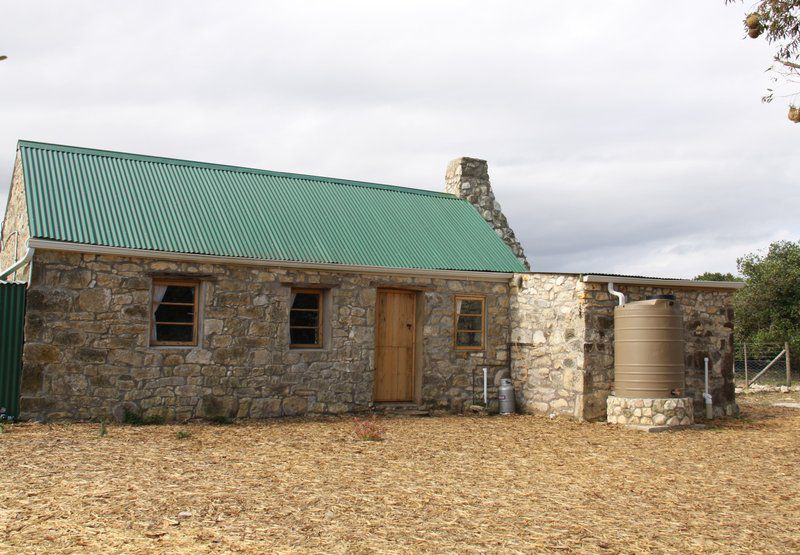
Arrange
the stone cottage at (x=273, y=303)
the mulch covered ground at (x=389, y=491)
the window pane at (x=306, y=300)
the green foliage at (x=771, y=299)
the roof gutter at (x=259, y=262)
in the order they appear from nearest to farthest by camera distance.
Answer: the mulch covered ground at (x=389, y=491) → the roof gutter at (x=259, y=262) → the stone cottage at (x=273, y=303) → the window pane at (x=306, y=300) → the green foliage at (x=771, y=299)

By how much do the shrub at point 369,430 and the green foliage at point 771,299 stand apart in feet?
50.1

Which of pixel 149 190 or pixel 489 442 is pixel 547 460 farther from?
pixel 149 190

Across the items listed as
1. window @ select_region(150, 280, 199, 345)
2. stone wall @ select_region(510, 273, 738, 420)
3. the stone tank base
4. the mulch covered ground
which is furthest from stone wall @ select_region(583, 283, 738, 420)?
window @ select_region(150, 280, 199, 345)

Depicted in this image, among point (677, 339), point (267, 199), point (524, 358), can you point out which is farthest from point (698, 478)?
point (267, 199)

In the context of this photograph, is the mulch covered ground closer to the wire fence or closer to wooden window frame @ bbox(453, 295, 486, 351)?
wooden window frame @ bbox(453, 295, 486, 351)

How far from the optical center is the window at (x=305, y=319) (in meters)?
12.8

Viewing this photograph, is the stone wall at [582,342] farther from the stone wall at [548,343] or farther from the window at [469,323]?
the window at [469,323]

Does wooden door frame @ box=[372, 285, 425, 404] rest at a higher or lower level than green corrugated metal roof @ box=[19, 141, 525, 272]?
lower

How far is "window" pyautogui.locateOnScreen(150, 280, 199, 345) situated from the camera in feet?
38.2

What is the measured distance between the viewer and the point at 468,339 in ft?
46.2

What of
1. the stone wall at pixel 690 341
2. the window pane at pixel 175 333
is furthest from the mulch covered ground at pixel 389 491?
the stone wall at pixel 690 341

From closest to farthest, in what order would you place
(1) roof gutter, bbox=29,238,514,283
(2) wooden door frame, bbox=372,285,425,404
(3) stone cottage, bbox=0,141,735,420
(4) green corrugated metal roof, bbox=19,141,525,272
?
(1) roof gutter, bbox=29,238,514,283
(3) stone cottage, bbox=0,141,735,420
(4) green corrugated metal roof, bbox=19,141,525,272
(2) wooden door frame, bbox=372,285,425,404

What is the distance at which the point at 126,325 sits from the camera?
11227 mm

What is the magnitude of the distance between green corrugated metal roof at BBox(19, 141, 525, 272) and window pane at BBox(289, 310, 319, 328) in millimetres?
939
